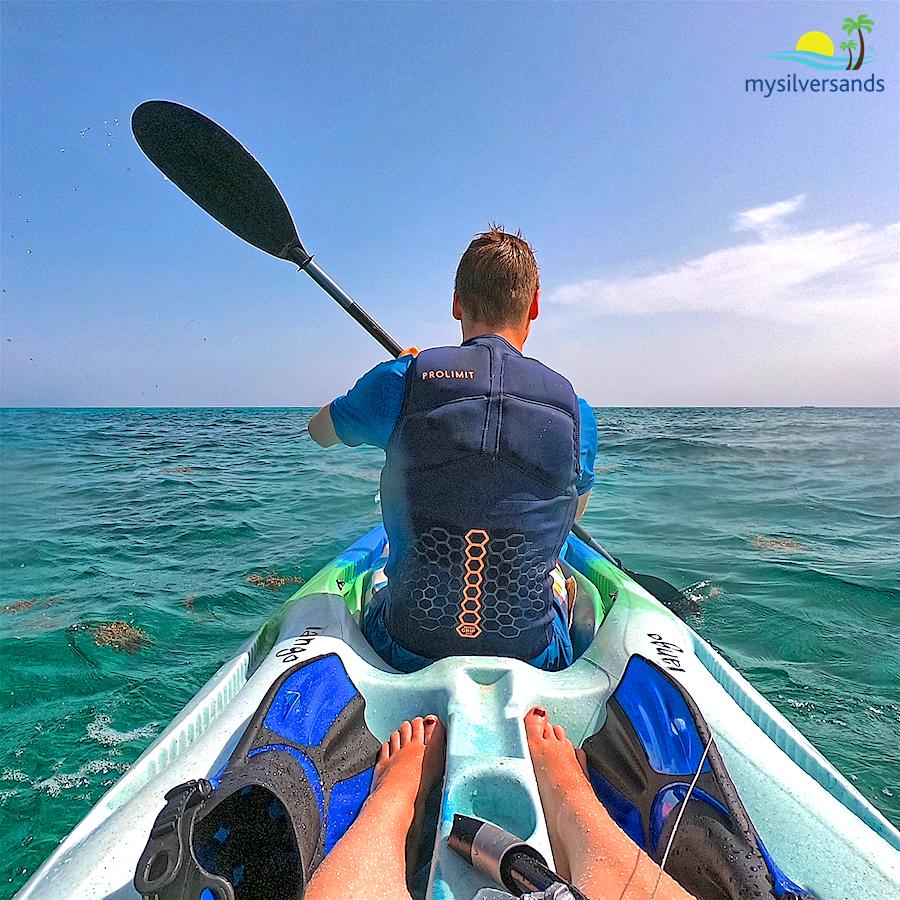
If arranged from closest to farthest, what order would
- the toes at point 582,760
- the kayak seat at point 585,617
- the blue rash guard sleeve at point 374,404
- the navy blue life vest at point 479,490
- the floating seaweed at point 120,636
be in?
the toes at point 582,760 → the navy blue life vest at point 479,490 → the blue rash guard sleeve at point 374,404 → the kayak seat at point 585,617 → the floating seaweed at point 120,636

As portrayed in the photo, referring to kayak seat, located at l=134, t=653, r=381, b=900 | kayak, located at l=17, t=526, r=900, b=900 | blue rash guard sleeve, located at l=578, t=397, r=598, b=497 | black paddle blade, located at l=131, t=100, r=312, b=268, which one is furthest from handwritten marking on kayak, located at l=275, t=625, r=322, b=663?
black paddle blade, located at l=131, t=100, r=312, b=268

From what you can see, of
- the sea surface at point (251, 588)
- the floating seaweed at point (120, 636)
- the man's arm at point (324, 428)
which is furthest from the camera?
the floating seaweed at point (120, 636)

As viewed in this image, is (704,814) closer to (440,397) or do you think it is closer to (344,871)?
(344,871)

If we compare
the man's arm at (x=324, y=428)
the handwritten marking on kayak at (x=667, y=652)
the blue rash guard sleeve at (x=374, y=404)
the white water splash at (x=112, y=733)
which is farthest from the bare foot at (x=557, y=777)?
the white water splash at (x=112, y=733)

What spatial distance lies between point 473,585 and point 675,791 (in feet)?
2.41

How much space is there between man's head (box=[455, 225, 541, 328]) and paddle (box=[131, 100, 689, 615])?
1647mm

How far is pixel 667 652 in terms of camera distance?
2.09 metres

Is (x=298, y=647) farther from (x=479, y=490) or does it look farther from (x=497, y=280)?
(x=497, y=280)

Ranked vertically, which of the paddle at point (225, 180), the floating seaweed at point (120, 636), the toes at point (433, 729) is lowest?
the floating seaweed at point (120, 636)

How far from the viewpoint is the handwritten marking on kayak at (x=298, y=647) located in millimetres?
2023

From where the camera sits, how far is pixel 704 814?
4.37ft

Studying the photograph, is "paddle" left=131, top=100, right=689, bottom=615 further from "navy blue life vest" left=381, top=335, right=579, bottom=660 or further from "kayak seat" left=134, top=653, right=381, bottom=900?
"kayak seat" left=134, top=653, right=381, bottom=900

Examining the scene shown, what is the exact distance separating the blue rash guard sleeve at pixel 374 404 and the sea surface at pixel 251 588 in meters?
1.83

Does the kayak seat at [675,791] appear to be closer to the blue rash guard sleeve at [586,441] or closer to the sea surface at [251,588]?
the blue rash guard sleeve at [586,441]
